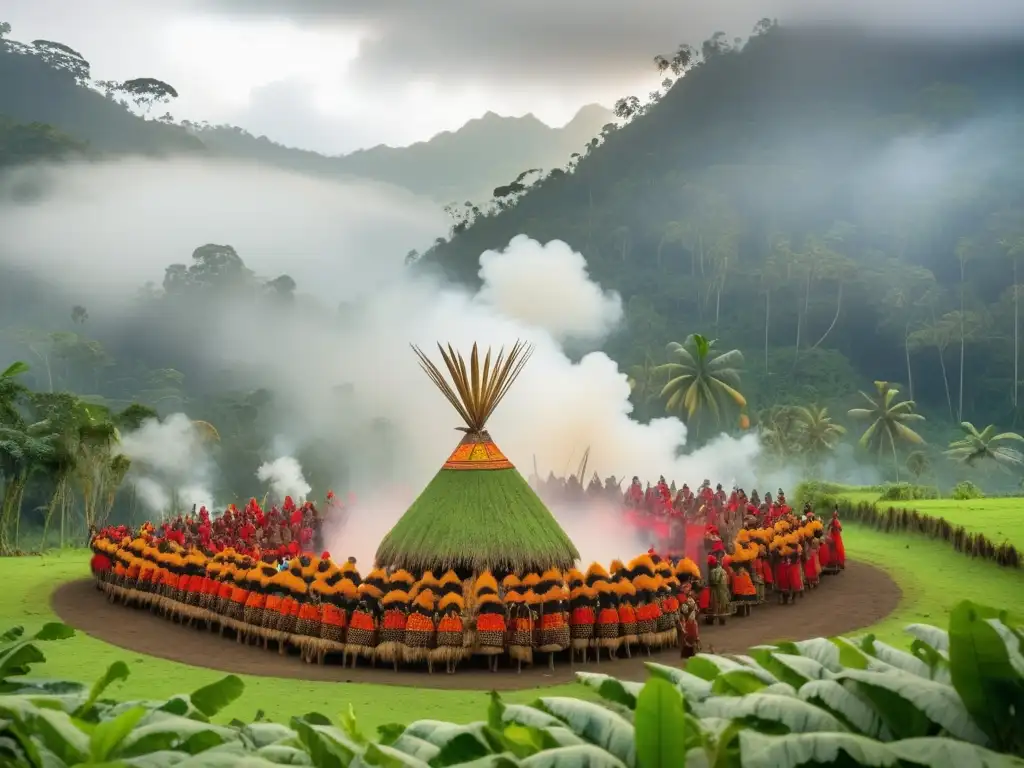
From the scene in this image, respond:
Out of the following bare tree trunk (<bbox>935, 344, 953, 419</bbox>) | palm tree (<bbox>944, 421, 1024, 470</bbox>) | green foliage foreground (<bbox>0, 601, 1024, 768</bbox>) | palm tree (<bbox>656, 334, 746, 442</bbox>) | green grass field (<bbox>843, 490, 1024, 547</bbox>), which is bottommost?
green grass field (<bbox>843, 490, 1024, 547</bbox>)

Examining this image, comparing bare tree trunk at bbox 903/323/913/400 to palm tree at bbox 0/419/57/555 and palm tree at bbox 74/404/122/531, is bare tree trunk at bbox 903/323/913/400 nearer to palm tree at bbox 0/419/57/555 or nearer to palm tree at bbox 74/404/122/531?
palm tree at bbox 74/404/122/531

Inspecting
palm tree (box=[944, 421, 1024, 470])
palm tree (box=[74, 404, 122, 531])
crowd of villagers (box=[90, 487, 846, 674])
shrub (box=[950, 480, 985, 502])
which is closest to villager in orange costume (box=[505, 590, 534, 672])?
crowd of villagers (box=[90, 487, 846, 674])

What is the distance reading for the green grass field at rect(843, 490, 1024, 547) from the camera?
13891 mm

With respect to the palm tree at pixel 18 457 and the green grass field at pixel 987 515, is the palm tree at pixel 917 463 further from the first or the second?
the palm tree at pixel 18 457

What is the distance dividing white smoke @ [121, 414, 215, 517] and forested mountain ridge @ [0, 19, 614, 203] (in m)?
34.7

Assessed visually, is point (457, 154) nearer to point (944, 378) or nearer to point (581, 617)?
point (944, 378)

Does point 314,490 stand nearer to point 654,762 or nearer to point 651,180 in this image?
point 651,180

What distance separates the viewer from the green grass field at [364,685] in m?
7.32

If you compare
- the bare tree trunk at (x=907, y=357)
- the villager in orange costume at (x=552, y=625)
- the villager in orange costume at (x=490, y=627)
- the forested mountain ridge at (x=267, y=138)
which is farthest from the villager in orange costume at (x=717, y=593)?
the forested mountain ridge at (x=267, y=138)

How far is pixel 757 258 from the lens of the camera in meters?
60.5

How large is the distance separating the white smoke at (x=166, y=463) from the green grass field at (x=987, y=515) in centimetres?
2630

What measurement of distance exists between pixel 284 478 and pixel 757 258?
1341 inches

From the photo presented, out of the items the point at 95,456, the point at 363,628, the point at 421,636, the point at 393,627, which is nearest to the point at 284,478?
the point at 95,456

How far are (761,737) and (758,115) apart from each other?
7356 centimetres
